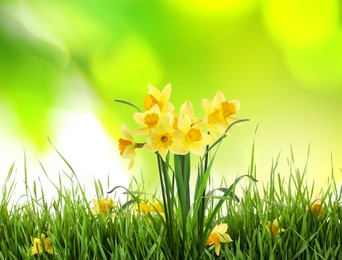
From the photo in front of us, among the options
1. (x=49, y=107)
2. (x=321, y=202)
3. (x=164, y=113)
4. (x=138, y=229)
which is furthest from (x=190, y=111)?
(x=49, y=107)

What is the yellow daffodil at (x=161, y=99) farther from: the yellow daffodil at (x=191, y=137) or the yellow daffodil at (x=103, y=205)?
the yellow daffodil at (x=103, y=205)

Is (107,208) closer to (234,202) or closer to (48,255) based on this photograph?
(48,255)

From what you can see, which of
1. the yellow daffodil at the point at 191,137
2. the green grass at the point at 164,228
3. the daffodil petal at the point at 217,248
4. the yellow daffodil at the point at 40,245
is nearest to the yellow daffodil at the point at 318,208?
the green grass at the point at 164,228

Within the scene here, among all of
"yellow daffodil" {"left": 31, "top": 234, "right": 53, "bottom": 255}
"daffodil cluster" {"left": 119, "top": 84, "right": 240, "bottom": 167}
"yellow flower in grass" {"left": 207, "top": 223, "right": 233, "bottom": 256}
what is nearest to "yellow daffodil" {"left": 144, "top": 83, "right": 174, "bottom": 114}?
"daffodil cluster" {"left": 119, "top": 84, "right": 240, "bottom": 167}

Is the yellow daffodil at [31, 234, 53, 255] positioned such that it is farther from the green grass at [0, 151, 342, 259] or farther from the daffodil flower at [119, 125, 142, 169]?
the daffodil flower at [119, 125, 142, 169]

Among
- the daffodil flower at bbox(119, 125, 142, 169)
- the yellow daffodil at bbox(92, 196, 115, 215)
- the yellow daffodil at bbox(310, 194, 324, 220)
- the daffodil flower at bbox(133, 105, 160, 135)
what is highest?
the daffodil flower at bbox(133, 105, 160, 135)
